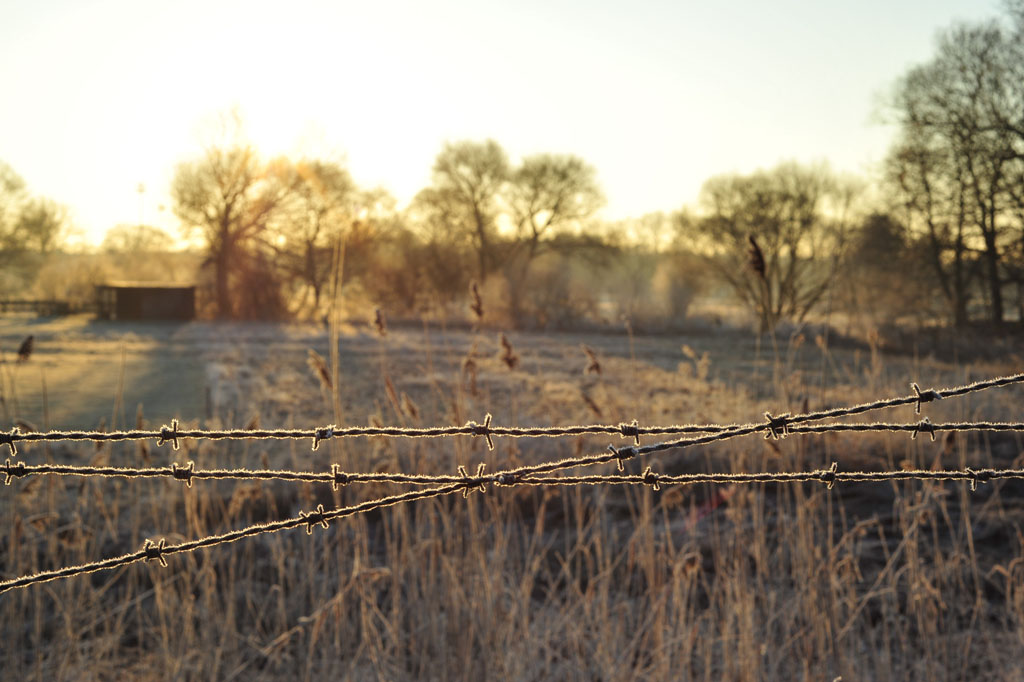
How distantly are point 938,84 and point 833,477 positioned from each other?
22494 mm

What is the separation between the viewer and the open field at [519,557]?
143 inches

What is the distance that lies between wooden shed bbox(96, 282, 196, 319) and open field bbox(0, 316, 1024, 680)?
20851mm

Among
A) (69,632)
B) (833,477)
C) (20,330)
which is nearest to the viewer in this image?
(833,477)

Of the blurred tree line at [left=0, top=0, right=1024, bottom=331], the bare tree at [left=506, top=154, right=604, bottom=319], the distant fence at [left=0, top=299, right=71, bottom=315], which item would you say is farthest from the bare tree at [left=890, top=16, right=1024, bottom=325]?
the distant fence at [left=0, top=299, right=71, bottom=315]

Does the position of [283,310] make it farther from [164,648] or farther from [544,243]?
[164,648]

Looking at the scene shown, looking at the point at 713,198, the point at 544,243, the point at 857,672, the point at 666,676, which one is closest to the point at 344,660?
the point at 666,676

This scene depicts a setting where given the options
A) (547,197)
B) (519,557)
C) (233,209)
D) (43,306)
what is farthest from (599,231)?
(519,557)

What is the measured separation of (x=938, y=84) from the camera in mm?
21000

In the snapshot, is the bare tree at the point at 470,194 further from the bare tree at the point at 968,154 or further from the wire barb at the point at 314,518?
the wire barb at the point at 314,518

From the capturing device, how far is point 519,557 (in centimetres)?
470

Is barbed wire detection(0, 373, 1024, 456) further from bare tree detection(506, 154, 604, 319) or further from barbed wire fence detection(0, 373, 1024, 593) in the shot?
bare tree detection(506, 154, 604, 319)

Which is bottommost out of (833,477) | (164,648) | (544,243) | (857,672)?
(857,672)

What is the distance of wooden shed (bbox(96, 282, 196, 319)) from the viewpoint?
3198cm

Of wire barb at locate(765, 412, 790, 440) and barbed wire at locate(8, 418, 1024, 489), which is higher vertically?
wire barb at locate(765, 412, 790, 440)
